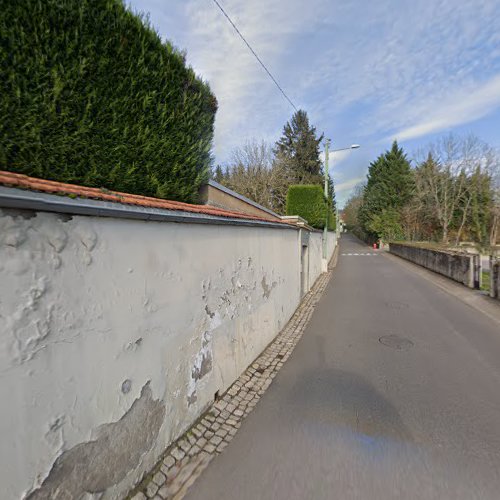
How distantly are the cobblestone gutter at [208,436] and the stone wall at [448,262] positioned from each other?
371 inches

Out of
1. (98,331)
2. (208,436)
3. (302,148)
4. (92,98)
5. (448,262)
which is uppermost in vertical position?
(302,148)

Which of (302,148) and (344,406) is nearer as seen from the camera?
(344,406)

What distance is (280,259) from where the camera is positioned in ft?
20.7

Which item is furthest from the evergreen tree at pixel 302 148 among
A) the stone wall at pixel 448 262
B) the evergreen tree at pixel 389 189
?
the stone wall at pixel 448 262

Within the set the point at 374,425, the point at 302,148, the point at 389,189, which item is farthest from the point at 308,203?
the point at 389,189

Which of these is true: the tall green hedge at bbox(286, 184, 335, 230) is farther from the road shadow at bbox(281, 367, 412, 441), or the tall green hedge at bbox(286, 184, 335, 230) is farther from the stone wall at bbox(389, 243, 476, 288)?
the road shadow at bbox(281, 367, 412, 441)

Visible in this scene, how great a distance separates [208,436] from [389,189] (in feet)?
151

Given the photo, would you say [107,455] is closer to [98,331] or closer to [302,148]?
[98,331]

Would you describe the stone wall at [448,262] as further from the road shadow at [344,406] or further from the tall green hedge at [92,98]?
the tall green hedge at [92,98]

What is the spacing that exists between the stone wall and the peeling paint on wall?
12.0m

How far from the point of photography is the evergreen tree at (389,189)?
41.1 m

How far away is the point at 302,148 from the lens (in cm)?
3500

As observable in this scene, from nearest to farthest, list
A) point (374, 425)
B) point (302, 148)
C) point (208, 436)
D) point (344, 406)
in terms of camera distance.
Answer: point (208, 436) < point (374, 425) < point (344, 406) < point (302, 148)

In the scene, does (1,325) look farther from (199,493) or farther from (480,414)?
(480,414)
